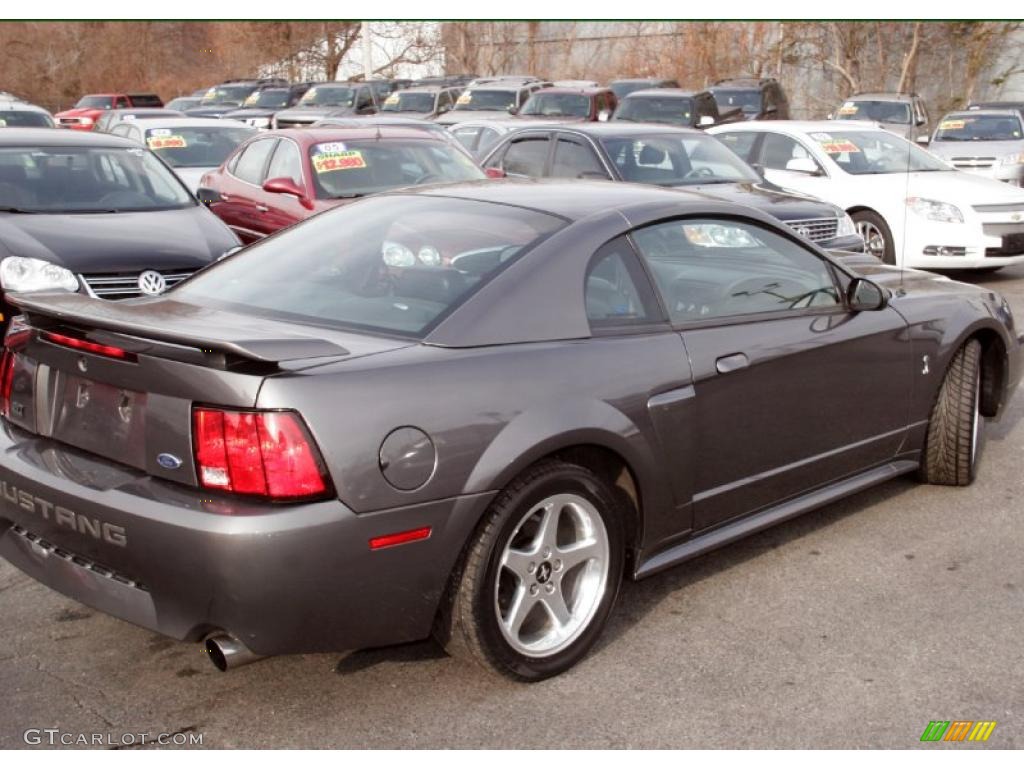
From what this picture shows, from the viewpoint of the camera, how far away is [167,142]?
1404 cm

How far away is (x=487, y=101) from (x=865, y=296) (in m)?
20.2

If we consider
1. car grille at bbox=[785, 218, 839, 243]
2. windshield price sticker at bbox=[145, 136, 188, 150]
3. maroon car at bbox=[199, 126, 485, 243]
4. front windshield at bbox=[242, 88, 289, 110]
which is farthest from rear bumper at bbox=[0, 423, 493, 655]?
front windshield at bbox=[242, 88, 289, 110]

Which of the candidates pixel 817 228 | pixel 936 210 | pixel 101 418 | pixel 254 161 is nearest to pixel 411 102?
pixel 254 161

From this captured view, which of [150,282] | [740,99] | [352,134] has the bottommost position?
[740,99]

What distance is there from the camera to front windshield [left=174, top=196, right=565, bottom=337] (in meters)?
3.78

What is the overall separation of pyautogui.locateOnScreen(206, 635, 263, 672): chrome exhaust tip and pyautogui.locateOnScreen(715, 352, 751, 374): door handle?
1.80 meters

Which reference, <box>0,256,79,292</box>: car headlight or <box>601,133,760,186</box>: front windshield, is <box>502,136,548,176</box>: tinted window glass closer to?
<box>601,133,760,186</box>: front windshield

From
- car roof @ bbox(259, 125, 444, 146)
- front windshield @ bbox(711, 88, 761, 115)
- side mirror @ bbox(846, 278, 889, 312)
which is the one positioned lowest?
front windshield @ bbox(711, 88, 761, 115)

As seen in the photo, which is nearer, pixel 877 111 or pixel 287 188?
pixel 287 188

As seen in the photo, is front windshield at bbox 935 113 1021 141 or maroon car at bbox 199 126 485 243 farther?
front windshield at bbox 935 113 1021 141

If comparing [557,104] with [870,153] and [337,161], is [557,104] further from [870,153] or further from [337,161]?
[337,161]

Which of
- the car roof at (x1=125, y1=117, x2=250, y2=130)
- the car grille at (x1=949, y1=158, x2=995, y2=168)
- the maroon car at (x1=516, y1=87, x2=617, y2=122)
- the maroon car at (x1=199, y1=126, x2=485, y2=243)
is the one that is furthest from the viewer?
the maroon car at (x1=516, y1=87, x2=617, y2=122)

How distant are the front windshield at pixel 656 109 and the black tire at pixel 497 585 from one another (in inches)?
655

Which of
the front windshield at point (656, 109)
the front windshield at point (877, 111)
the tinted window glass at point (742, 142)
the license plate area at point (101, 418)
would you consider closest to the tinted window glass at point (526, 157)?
the tinted window glass at point (742, 142)
